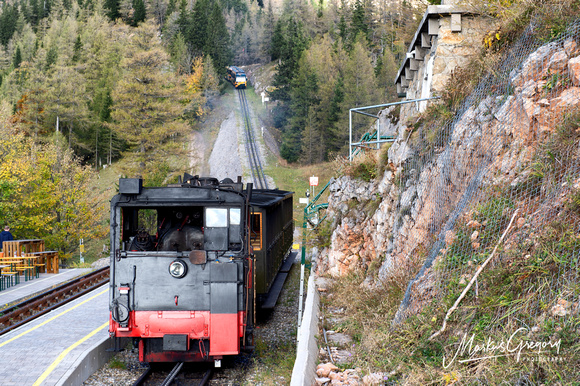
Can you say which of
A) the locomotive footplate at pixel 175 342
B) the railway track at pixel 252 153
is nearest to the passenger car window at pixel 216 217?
the locomotive footplate at pixel 175 342

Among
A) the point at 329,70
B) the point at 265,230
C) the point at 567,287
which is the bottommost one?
the point at 265,230

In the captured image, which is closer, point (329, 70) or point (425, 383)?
point (425, 383)

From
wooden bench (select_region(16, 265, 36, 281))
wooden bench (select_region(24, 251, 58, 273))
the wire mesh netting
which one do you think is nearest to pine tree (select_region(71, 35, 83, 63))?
wooden bench (select_region(24, 251, 58, 273))

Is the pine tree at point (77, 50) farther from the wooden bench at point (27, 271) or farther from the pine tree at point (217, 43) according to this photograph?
the wooden bench at point (27, 271)

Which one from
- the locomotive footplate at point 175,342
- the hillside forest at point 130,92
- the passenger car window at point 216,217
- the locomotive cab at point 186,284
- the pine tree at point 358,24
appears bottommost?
the locomotive footplate at point 175,342

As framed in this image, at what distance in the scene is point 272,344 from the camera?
9.95m

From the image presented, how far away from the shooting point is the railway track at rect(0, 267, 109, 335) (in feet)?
37.5

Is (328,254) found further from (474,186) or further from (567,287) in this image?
(567,287)

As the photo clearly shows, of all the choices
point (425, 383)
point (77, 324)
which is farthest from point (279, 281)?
point (425, 383)

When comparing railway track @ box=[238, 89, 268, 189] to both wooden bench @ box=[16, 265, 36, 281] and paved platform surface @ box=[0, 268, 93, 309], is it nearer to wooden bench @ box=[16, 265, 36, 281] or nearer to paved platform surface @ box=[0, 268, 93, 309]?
paved platform surface @ box=[0, 268, 93, 309]

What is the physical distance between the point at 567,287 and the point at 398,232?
4.91 m

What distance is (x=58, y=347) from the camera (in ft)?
28.7
